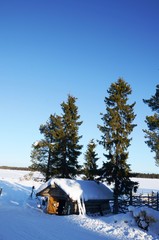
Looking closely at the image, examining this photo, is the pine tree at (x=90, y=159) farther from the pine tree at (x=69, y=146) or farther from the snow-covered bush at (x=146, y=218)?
the snow-covered bush at (x=146, y=218)

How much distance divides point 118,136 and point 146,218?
12956 mm

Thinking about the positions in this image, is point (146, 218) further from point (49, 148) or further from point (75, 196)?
point (49, 148)

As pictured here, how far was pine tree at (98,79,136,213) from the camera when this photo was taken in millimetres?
30312

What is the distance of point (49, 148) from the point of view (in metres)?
38.6

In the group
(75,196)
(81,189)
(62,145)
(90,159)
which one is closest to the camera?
(75,196)

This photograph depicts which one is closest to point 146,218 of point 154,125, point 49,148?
point 154,125

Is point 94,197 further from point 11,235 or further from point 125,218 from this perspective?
point 11,235

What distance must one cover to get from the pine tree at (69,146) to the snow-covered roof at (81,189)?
462cm

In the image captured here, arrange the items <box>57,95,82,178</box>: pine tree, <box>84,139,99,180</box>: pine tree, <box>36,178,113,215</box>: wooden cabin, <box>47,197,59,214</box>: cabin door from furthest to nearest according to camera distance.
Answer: <box>84,139,99,180</box>: pine tree
<box>57,95,82,178</box>: pine tree
<box>47,197,59,214</box>: cabin door
<box>36,178,113,215</box>: wooden cabin

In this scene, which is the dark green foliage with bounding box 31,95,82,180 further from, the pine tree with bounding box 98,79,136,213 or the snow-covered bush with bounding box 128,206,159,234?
the snow-covered bush with bounding box 128,206,159,234

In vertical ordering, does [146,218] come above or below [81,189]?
below

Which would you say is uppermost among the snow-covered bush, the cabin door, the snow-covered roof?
the snow-covered roof

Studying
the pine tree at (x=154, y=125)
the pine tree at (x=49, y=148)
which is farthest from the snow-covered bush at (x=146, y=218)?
the pine tree at (x=49, y=148)

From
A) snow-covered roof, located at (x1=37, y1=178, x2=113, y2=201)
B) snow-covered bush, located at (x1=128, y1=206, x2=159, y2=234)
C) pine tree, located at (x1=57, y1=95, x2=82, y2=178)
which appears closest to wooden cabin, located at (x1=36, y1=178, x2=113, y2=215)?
snow-covered roof, located at (x1=37, y1=178, x2=113, y2=201)
